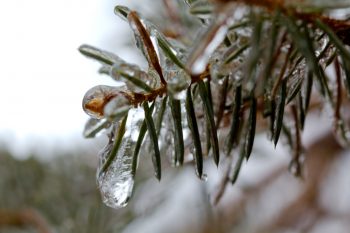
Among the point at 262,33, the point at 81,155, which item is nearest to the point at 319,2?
the point at 262,33

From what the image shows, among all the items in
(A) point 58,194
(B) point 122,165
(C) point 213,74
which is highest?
(C) point 213,74

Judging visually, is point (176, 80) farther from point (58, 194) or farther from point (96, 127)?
point (58, 194)

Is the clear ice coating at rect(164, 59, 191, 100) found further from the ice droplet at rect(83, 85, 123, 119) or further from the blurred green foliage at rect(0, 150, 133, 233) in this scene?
the blurred green foliage at rect(0, 150, 133, 233)

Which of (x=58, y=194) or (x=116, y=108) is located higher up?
(x=116, y=108)

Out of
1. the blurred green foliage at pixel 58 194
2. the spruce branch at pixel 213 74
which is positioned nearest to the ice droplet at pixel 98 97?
the spruce branch at pixel 213 74

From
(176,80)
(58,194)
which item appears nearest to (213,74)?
(176,80)

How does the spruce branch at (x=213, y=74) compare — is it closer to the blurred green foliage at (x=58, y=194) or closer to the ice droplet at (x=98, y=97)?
the ice droplet at (x=98, y=97)
